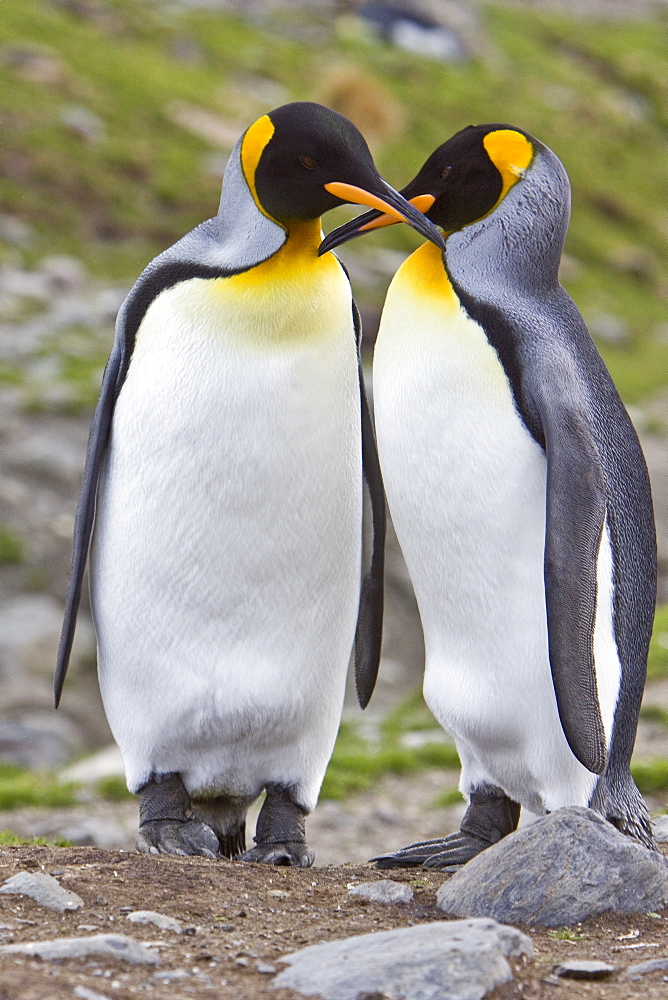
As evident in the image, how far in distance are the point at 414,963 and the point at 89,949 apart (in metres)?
0.48

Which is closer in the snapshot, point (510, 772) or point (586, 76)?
point (510, 772)

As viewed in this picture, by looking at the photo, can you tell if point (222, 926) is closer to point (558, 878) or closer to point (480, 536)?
point (558, 878)

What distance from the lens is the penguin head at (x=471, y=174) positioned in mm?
2697

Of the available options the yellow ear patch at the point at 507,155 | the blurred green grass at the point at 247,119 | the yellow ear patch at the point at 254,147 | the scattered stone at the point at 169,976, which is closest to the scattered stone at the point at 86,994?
the scattered stone at the point at 169,976

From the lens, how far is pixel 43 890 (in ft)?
7.07

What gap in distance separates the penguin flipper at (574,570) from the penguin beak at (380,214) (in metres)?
0.45

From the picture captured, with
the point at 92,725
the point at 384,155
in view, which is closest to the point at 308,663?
the point at 92,725

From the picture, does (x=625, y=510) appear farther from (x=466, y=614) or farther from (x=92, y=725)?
(x=92, y=725)

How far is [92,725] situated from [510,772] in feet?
9.93

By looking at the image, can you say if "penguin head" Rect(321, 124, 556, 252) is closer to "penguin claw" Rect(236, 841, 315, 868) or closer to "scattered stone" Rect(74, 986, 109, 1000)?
"penguin claw" Rect(236, 841, 315, 868)

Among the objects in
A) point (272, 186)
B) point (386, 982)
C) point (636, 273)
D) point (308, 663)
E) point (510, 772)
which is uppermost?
point (636, 273)

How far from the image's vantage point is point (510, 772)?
8.64ft

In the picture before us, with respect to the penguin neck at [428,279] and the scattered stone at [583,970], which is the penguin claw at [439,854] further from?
the penguin neck at [428,279]

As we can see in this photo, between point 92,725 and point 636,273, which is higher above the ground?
point 636,273
